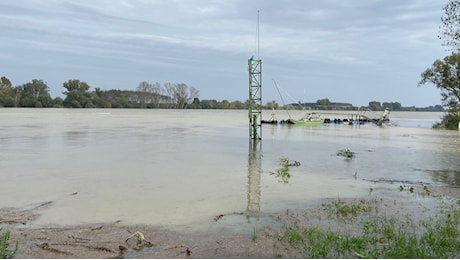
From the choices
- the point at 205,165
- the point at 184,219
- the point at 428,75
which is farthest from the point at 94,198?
the point at 428,75

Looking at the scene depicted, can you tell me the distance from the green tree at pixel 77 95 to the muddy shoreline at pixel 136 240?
123 m

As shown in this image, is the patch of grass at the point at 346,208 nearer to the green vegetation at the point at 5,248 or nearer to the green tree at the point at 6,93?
the green vegetation at the point at 5,248

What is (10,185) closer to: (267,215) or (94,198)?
(94,198)

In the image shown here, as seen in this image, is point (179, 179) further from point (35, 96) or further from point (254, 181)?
point (35, 96)

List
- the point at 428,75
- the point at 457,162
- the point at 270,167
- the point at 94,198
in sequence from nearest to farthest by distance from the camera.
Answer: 1. the point at 94,198
2. the point at 270,167
3. the point at 457,162
4. the point at 428,75

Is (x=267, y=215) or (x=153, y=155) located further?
(x=153, y=155)

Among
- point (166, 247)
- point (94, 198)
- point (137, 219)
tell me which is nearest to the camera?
point (166, 247)

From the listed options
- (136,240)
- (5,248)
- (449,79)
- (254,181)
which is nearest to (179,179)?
(254,181)

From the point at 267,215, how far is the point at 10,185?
715cm

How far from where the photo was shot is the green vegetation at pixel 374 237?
5.56m

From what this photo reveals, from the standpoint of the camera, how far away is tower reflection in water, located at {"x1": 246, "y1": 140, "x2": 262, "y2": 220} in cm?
865

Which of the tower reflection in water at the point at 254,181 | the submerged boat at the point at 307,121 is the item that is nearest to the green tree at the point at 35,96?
the submerged boat at the point at 307,121

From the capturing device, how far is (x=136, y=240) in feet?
20.8

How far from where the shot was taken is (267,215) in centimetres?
816
